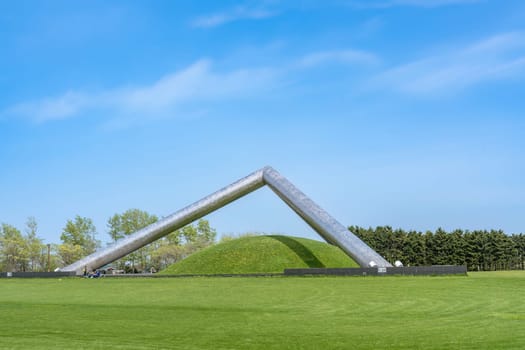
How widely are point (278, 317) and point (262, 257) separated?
22119 millimetres

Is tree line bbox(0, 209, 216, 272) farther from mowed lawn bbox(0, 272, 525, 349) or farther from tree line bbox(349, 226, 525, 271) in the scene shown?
mowed lawn bbox(0, 272, 525, 349)

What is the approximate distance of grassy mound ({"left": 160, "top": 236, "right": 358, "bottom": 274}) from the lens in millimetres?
33969

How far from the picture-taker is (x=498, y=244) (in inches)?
2837

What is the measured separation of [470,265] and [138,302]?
6361 centimetres

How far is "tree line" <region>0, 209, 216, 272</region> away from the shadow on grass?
1167 inches

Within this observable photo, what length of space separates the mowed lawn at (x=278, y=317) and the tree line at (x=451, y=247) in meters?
53.0

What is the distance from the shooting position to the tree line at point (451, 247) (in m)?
71.6

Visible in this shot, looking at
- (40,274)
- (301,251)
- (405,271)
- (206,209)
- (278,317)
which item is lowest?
(278,317)

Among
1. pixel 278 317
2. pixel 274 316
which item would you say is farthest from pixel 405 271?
pixel 278 317

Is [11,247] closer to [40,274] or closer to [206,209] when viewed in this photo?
[40,274]

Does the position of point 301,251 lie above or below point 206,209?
below

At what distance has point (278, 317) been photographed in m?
12.8

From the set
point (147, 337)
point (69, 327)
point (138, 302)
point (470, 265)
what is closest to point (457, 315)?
point (147, 337)

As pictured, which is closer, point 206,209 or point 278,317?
point 278,317
